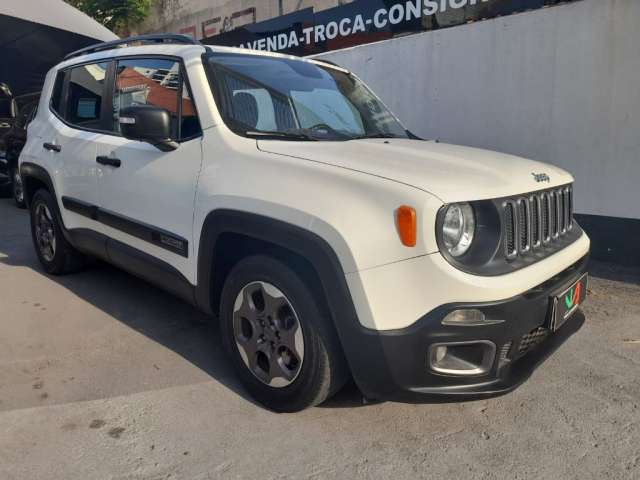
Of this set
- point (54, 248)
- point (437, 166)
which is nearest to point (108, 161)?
point (54, 248)

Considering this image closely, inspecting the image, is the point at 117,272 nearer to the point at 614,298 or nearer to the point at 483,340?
the point at 483,340

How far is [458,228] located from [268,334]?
1.06 m

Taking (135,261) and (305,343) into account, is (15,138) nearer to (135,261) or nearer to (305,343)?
(135,261)

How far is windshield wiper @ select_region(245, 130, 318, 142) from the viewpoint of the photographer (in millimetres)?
2914

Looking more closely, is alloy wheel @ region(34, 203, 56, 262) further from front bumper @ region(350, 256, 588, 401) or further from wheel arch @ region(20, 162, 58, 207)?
front bumper @ region(350, 256, 588, 401)

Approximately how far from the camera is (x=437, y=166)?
255cm

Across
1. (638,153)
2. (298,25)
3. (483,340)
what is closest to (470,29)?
(638,153)

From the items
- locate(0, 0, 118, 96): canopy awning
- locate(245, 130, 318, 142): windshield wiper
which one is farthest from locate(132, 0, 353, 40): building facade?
locate(245, 130, 318, 142): windshield wiper

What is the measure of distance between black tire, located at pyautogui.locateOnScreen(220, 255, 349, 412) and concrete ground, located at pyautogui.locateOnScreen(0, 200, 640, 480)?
0.12 metres

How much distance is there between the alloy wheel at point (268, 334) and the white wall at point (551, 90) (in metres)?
4.25

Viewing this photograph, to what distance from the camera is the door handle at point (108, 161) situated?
3.63 metres

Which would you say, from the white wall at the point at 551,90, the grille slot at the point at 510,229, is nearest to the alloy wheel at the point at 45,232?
the grille slot at the point at 510,229

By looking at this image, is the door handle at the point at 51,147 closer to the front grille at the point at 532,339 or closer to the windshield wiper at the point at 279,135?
the windshield wiper at the point at 279,135

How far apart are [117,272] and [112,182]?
1594 mm
